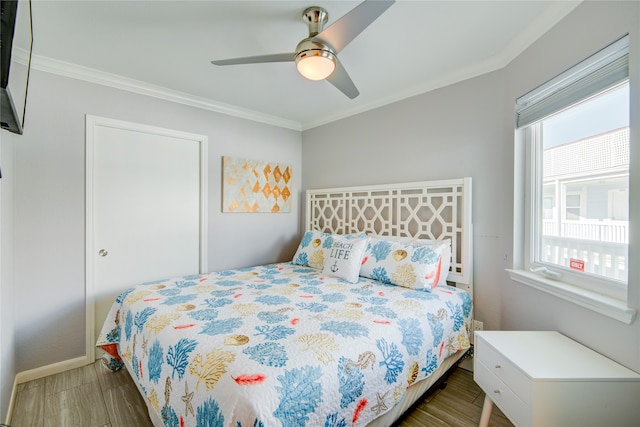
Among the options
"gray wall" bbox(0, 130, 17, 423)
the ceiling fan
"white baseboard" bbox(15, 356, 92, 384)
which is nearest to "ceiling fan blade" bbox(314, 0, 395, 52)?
the ceiling fan

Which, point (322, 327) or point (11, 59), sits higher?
point (11, 59)

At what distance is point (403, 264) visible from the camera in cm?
218

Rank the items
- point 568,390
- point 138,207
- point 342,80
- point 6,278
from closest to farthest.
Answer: point 568,390, point 6,278, point 342,80, point 138,207

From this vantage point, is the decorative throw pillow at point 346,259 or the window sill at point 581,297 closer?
the window sill at point 581,297

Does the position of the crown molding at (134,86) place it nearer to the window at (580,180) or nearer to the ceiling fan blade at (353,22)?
the ceiling fan blade at (353,22)

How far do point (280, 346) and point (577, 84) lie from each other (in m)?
2.02

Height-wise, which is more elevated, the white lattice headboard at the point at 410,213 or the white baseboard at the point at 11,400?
the white lattice headboard at the point at 410,213

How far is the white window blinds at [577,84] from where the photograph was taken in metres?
1.28

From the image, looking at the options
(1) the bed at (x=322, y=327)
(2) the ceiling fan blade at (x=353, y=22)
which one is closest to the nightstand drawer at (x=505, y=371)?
(1) the bed at (x=322, y=327)

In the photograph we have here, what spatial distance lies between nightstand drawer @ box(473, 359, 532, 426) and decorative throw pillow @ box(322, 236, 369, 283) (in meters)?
1.01

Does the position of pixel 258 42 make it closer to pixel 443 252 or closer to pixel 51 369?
pixel 443 252

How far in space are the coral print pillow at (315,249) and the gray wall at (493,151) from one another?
71 centimetres

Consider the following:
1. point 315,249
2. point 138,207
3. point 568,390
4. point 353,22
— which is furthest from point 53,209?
point 568,390

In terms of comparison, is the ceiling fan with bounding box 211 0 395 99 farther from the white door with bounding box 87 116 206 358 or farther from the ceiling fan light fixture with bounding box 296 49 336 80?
the white door with bounding box 87 116 206 358
